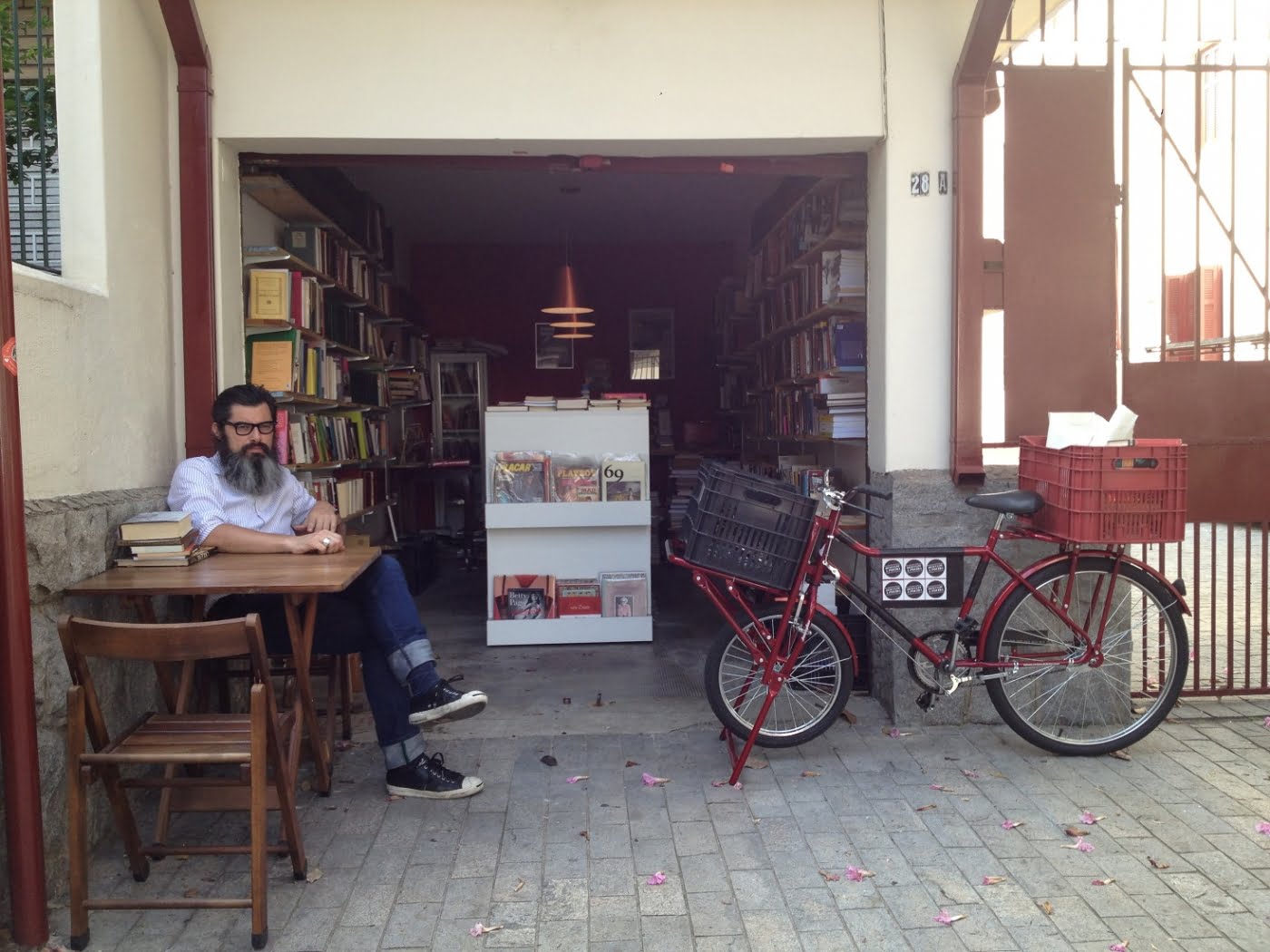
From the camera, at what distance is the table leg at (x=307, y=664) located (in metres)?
2.97

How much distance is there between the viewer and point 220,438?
3570 mm

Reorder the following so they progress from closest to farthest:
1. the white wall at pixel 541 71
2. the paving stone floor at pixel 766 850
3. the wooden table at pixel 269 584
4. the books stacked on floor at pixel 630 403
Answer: the paving stone floor at pixel 766 850 < the wooden table at pixel 269 584 < the white wall at pixel 541 71 < the books stacked on floor at pixel 630 403

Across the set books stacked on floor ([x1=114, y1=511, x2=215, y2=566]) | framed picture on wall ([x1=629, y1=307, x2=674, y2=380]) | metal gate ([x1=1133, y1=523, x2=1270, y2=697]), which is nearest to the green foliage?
books stacked on floor ([x1=114, y1=511, x2=215, y2=566])

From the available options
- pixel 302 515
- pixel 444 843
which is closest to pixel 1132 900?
pixel 444 843

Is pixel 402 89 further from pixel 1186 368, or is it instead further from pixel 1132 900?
pixel 1132 900

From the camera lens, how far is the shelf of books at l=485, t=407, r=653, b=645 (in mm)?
5344

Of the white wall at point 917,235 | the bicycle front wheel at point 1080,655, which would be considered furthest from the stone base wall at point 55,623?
the bicycle front wheel at point 1080,655

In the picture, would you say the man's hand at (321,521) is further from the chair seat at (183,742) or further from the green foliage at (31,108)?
the green foliage at (31,108)

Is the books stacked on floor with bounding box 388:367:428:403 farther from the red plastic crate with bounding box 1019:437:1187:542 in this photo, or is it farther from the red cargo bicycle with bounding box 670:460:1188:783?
the red plastic crate with bounding box 1019:437:1187:542

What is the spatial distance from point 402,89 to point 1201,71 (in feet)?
10.3

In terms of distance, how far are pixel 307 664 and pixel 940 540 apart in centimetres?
242

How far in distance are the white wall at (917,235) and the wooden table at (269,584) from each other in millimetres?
2116

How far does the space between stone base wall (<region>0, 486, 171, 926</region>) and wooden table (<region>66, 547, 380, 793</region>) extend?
0.07 meters

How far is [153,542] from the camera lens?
3.12 metres
